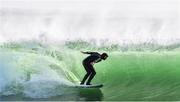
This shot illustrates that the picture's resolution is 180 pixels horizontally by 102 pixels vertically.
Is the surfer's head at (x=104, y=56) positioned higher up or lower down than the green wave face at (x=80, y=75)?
higher up

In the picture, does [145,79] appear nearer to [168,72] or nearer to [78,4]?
[168,72]

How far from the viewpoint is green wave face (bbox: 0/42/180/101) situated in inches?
282

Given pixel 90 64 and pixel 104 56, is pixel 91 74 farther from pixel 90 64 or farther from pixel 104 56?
pixel 104 56

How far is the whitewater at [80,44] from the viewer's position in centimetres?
720

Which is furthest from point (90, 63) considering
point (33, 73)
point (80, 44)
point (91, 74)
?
point (33, 73)

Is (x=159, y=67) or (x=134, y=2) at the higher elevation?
(x=134, y=2)

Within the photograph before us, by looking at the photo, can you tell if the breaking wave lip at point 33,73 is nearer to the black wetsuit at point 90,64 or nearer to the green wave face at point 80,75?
the green wave face at point 80,75

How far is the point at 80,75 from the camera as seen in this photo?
23.7ft

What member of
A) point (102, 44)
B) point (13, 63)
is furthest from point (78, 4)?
point (13, 63)

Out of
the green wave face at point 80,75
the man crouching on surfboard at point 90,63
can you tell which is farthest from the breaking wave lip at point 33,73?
the man crouching on surfboard at point 90,63

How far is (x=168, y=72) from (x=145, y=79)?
11.4 inches

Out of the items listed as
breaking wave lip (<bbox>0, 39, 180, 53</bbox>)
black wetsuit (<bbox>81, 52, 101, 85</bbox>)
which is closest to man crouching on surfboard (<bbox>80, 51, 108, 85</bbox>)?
black wetsuit (<bbox>81, 52, 101, 85</bbox>)

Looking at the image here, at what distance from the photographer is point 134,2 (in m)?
7.21

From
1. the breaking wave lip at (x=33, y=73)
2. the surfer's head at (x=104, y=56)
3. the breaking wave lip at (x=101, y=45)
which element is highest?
the breaking wave lip at (x=101, y=45)
